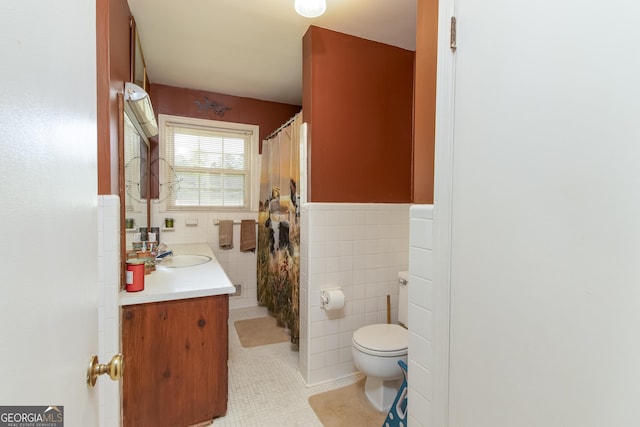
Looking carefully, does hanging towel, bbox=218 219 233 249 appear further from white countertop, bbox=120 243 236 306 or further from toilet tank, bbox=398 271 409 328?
toilet tank, bbox=398 271 409 328

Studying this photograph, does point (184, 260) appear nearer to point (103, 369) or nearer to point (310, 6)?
point (103, 369)

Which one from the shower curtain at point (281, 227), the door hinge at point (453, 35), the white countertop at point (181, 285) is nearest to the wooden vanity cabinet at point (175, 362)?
the white countertop at point (181, 285)

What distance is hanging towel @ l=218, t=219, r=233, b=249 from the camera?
10.2 ft

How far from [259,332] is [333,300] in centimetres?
123

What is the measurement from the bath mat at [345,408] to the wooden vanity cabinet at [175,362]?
0.58 metres

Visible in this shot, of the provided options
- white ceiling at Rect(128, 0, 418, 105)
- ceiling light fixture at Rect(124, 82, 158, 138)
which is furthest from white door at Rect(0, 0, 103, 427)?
white ceiling at Rect(128, 0, 418, 105)

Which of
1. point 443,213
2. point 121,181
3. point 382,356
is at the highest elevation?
point 121,181

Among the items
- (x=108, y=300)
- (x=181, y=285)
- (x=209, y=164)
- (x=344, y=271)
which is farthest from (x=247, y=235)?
(x=108, y=300)

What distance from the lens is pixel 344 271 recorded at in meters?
2.04

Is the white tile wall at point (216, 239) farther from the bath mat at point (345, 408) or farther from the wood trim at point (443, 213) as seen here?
the wood trim at point (443, 213)

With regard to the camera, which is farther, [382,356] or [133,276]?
[382,356]

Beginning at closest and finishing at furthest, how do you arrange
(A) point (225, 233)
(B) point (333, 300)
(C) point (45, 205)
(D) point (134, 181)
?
(C) point (45, 205), (B) point (333, 300), (D) point (134, 181), (A) point (225, 233)

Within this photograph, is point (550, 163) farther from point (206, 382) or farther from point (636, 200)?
point (206, 382)

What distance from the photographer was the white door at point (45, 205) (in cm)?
32
